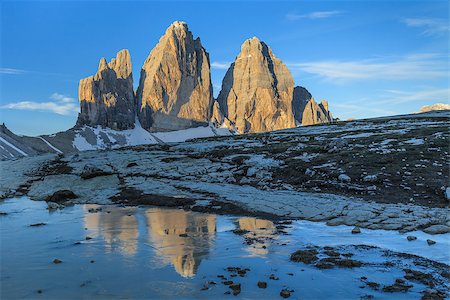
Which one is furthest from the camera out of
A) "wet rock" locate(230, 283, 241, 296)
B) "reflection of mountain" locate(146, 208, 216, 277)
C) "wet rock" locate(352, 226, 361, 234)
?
"wet rock" locate(352, 226, 361, 234)

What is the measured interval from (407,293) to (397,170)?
19.8m

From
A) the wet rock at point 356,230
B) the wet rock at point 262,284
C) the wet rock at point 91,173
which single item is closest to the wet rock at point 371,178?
the wet rock at point 356,230

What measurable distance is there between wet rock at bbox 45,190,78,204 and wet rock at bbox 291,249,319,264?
20.7 meters

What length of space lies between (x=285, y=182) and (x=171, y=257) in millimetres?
17548

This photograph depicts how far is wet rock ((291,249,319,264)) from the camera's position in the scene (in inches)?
461

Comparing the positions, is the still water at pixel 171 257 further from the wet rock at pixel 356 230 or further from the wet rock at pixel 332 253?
the wet rock at pixel 332 253

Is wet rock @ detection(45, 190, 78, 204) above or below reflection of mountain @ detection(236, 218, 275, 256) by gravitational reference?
above

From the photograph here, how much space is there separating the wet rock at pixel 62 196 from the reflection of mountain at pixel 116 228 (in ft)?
20.0

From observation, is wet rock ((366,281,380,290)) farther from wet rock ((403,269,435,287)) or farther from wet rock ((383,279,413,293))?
wet rock ((403,269,435,287))

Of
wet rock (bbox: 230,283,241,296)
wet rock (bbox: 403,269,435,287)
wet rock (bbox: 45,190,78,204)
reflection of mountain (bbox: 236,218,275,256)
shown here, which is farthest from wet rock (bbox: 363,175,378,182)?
wet rock (bbox: 45,190,78,204)

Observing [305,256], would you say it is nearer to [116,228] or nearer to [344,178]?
[116,228]

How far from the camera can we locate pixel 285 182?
28.2m

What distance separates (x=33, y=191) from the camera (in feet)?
102

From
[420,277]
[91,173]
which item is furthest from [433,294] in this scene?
[91,173]
